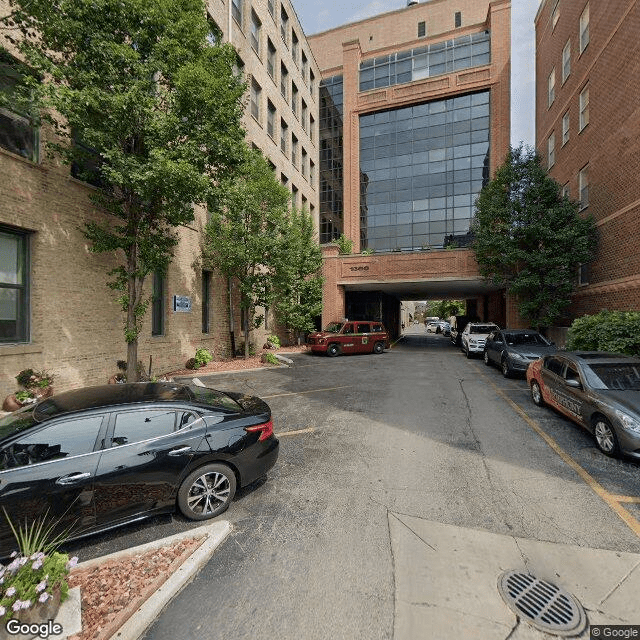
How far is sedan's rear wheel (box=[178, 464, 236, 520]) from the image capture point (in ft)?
12.5

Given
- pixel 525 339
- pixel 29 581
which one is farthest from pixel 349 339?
pixel 29 581

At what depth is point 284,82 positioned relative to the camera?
2242cm

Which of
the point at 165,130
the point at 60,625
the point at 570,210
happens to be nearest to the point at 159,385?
the point at 60,625

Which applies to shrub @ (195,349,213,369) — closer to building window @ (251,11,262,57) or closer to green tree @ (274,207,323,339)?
green tree @ (274,207,323,339)

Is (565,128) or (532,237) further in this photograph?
(565,128)

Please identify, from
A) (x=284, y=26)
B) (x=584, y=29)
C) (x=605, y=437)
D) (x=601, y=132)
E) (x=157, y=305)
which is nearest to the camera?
(x=605, y=437)

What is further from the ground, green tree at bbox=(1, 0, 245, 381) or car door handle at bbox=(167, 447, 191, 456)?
green tree at bbox=(1, 0, 245, 381)

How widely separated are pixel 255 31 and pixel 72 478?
23.5 m

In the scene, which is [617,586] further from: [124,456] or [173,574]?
[124,456]

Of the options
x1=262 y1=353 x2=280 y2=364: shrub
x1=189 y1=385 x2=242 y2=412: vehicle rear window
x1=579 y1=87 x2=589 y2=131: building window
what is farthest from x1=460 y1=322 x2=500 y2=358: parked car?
x1=189 y1=385 x2=242 y2=412: vehicle rear window

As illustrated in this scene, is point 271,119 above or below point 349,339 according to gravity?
above

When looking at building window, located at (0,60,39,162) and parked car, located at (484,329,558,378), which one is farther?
parked car, located at (484,329,558,378)

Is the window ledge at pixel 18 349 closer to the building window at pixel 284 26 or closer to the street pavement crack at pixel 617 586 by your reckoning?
the street pavement crack at pixel 617 586

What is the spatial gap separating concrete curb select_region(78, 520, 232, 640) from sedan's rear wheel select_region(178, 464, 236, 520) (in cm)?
21
